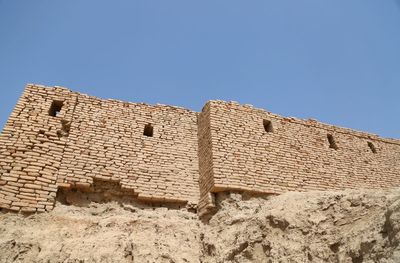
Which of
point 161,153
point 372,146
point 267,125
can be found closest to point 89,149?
point 161,153

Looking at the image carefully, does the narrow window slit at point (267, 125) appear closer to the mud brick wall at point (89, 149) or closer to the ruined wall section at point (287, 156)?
the ruined wall section at point (287, 156)

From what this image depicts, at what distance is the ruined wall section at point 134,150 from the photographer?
675 centimetres

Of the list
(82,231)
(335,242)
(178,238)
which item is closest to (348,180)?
(335,242)

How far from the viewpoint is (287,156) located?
8.15 m

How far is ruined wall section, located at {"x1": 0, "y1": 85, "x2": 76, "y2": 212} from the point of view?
593cm

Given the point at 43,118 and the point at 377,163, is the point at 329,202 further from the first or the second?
the point at 43,118

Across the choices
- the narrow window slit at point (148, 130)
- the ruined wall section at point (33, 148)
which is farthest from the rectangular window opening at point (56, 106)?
the narrow window slit at point (148, 130)

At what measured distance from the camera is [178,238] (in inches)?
244

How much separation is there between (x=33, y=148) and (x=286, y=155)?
5.29m

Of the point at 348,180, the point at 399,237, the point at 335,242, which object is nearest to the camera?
the point at 399,237

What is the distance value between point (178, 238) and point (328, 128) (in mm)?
5426

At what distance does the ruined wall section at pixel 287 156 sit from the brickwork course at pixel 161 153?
0.09ft

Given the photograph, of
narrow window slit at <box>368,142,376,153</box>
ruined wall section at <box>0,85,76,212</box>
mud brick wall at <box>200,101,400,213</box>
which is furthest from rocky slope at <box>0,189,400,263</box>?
narrow window slit at <box>368,142,376,153</box>

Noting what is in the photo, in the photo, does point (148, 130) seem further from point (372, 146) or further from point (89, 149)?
point (372, 146)
